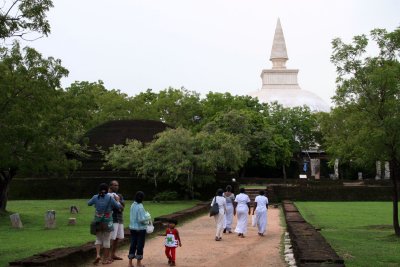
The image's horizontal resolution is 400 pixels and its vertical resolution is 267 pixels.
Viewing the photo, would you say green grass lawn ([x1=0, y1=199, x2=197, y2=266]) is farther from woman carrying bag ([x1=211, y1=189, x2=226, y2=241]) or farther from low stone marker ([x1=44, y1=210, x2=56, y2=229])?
woman carrying bag ([x1=211, y1=189, x2=226, y2=241])

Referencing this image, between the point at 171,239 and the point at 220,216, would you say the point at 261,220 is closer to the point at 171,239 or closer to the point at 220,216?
the point at 220,216

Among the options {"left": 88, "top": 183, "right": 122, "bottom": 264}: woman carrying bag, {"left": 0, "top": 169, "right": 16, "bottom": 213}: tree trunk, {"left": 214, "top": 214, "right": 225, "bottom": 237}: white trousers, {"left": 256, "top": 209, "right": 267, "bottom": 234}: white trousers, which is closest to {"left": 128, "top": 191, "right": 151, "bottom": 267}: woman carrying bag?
{"left": 88, "top": 183, "right": 122, "bottom": 264}: woman carrying bag

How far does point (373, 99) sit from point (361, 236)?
406cm

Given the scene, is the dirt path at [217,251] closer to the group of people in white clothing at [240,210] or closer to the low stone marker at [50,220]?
the group of people in white clothing at [240,210]

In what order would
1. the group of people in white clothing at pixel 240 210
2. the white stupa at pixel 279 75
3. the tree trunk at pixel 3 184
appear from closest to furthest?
the group of people in white clothing at pixel 240 210, the tree trunk at pixel 3 184, the white stupa at pixel 279 75

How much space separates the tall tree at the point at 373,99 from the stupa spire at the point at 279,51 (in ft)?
238

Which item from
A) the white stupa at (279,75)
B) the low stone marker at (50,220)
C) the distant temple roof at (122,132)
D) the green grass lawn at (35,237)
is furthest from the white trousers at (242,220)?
the white stupa at (279,75)

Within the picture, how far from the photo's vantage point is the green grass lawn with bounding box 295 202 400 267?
41.7ft

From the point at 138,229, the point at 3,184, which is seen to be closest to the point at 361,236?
the point at 138,229

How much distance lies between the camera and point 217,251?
14109 mm

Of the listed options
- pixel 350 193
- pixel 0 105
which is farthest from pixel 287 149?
pixel 0 105

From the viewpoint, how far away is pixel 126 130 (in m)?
43.3

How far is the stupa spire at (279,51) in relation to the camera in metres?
90.1

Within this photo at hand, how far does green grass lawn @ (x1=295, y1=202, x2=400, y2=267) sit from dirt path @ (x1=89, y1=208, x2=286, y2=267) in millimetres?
1570
